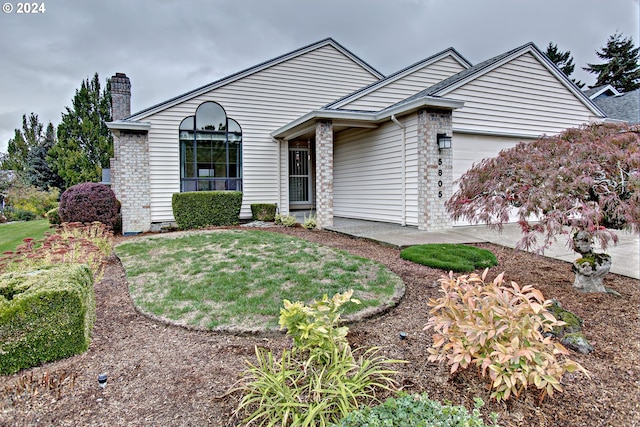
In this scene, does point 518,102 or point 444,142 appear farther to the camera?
point 518,102

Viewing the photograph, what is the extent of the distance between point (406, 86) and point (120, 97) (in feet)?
30.7

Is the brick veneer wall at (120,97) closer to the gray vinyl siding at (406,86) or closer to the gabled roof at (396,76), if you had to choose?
the gabled roof at (396,76)

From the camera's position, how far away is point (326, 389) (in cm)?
211

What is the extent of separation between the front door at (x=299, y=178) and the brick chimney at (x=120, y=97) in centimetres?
563

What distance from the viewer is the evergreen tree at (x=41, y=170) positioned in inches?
957

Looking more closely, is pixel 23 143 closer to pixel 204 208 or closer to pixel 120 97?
pixel 120 97

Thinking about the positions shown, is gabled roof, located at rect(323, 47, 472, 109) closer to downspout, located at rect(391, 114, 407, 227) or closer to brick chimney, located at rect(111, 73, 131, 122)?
downspout, located at rect(391, 114, 407, 227)

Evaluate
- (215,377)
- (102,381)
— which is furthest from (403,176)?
(102,381)

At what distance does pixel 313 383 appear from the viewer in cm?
219

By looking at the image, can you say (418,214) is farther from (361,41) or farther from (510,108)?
(361,41)

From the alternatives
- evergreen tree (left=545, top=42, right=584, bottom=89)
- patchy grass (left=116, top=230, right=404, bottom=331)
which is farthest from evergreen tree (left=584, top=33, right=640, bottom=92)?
patchy grass (left=116, top=230, right=404, bottom=331)

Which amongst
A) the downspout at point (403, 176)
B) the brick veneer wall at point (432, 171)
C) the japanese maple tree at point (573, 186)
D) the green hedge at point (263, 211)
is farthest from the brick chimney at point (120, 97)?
the japanese maple tree at point (573, 186)

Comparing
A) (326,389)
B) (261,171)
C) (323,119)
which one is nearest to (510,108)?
(323,119)

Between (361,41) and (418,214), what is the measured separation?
9.89m
